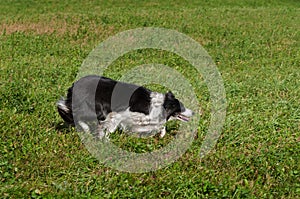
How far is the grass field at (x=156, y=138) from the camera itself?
5941 millimetres

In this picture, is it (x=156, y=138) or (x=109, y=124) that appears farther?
(x=156, y=138)

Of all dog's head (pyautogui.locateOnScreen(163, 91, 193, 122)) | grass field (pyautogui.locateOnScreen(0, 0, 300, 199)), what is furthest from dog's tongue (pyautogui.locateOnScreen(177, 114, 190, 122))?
grass field (pyautogui.locateOnScreen(0, 0, 300, 199))

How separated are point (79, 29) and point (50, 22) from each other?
2.17 metres

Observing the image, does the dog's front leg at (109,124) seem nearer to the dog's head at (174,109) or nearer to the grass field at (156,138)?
the grass field at (156,138)

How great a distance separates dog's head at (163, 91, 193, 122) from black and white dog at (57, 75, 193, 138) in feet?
0.31

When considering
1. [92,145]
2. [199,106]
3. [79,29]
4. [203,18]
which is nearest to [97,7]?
[203,18]

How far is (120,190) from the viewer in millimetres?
5777

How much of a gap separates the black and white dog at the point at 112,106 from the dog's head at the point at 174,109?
0.31ft

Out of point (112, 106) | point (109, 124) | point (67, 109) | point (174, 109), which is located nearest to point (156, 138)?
point (174, 109)

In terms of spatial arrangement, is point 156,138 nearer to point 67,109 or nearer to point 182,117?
point 182,117

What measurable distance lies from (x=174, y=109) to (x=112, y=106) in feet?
3.73

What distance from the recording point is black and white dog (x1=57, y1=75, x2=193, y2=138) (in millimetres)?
7160

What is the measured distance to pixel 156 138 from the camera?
24.8ft

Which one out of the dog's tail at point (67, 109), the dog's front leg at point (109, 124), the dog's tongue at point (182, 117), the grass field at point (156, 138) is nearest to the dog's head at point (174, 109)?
the dog's tongue at point (182, 117)
